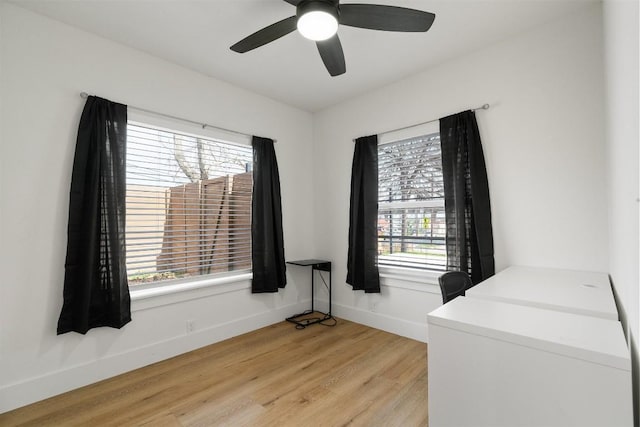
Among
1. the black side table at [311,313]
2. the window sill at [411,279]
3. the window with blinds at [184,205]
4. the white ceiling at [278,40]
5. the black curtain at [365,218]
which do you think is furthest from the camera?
the black side table at [311,313]

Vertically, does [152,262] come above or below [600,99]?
below

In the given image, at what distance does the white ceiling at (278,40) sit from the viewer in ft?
6.89

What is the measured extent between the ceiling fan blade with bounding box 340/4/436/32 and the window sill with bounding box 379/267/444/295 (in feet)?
7.07

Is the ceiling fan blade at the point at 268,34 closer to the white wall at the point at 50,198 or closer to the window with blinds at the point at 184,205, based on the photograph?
the white wall at the point at 50,198

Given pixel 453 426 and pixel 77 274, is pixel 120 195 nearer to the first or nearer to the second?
pixel 77 274

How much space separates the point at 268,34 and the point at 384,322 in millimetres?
2940

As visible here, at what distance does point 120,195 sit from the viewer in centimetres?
244

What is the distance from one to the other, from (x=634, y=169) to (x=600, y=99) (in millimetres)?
1590

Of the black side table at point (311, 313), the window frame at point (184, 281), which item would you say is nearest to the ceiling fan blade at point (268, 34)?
the window frame at point (184, 281)

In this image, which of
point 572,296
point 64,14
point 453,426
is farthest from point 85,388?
point 572,296

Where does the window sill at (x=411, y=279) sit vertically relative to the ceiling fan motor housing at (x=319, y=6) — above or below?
below

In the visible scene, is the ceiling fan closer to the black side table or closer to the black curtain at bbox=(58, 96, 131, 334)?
the black curtain at bbox=(58, 96, 131, 334)

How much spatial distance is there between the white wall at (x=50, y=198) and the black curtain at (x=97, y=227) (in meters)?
0.10

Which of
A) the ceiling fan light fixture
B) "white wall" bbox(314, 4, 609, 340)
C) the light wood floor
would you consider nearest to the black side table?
the light wood floor
